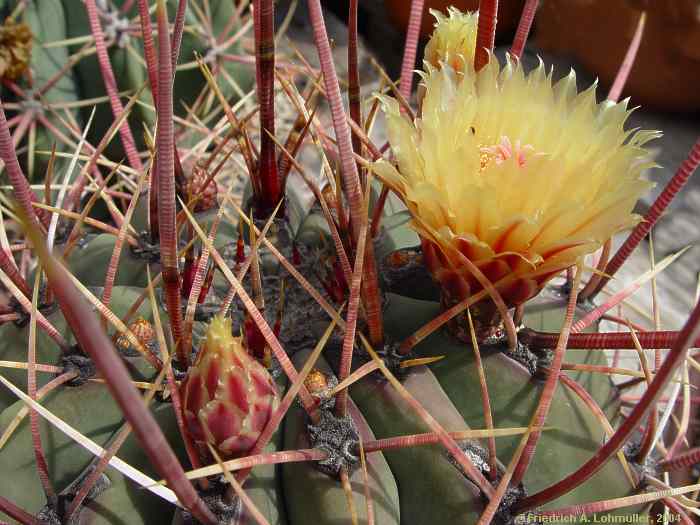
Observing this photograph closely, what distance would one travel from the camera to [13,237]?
136cm

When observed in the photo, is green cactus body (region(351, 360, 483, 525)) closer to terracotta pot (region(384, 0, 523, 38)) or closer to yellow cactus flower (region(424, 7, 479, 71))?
yellow cactus flower (region(424, 7, 479, 71))

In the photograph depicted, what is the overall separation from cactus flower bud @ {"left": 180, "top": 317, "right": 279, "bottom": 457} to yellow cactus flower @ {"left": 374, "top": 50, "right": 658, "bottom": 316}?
0.56 feet

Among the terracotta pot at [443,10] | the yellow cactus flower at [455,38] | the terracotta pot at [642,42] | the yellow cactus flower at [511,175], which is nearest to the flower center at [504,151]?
the yellow cactus flower at [511,175]

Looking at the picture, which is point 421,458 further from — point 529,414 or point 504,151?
point 504,151

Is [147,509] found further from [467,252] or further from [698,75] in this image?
[698,75]

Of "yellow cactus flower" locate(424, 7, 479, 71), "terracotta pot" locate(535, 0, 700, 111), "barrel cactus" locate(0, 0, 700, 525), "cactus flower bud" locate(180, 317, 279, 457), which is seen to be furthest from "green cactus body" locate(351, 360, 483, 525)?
"terracotta pot" locate(535, 0, 700, 111)

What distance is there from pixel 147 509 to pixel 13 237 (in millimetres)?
1005

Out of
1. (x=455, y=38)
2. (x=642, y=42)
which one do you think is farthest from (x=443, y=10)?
(x=455, y=38)

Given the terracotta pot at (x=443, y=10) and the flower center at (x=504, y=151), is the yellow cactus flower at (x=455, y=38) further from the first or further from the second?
the terracotta pot at (x=443, y=10)

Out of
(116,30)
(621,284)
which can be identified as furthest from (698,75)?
(116,30)

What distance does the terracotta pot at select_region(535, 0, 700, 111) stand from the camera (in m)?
1.98

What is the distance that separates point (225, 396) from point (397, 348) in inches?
7.1

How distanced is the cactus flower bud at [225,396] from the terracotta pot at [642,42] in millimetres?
1980

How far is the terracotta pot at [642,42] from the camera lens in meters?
1.98
